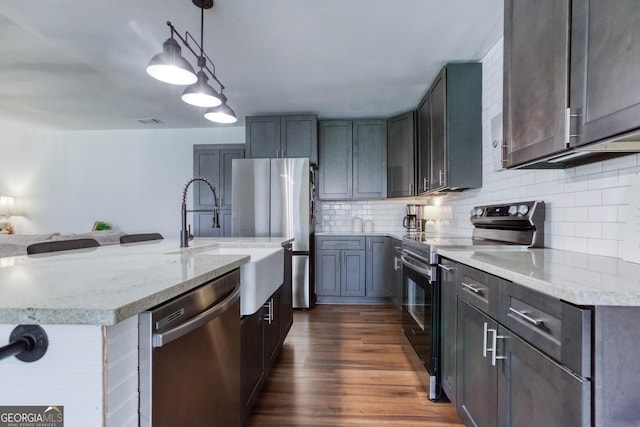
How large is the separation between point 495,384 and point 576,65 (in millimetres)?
1214

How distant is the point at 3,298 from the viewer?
0.62 metres

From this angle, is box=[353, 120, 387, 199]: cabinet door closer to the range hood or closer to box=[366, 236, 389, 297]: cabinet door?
box=[366, 236, 389, 297]: cabinet door

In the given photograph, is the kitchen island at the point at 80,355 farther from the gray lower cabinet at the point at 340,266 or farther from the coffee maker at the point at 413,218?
the coffee maker at the point at 413,218

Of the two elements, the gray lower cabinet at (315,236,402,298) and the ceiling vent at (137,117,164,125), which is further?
the ceiling vent at (137,117,164,125)

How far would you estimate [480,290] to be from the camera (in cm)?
127

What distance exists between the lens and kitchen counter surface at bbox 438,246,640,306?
0.72 m

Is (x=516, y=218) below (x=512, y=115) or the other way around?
below

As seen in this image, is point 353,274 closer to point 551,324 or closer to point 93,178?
point 551,324

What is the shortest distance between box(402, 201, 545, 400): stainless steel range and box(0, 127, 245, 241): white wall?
4041 millimetres

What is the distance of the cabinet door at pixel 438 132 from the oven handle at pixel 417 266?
775 mm

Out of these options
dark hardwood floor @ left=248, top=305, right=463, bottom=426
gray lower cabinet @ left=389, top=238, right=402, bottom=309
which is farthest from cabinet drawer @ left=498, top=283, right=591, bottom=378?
gray lower cabinet @ left=389, top=238, right=402, bottom=309

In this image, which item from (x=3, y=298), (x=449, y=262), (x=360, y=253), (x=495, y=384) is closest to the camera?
(x=3, y=298)

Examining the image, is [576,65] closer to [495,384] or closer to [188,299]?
[495,384]

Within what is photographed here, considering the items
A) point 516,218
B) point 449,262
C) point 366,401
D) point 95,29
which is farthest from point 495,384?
point 95,29
